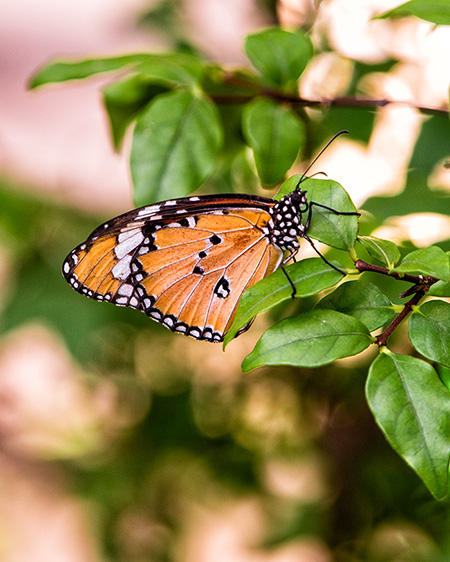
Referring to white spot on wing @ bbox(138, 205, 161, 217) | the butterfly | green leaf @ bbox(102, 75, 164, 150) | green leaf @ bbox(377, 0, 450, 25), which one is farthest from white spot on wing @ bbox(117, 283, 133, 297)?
green leaf @ bbox(377, 0, 450, 25)

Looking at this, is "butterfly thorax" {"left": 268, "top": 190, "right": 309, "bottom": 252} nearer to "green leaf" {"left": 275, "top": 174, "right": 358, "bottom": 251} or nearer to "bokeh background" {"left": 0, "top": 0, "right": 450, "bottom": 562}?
"green leaf" {"left": 275, "top": 174, "right": 358, "bottom": 251}

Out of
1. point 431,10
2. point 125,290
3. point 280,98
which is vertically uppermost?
point 431,10

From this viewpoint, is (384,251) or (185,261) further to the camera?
(185,261)

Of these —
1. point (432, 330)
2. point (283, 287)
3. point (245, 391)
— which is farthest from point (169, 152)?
point (245, 391)

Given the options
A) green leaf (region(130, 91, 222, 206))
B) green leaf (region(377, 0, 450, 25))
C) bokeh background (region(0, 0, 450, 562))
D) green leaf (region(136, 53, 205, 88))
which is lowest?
bokeh background (region(0, 0, 450, 562))

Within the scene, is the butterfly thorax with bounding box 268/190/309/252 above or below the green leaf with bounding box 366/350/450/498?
above

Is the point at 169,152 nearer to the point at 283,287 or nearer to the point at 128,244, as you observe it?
the point at 128,244

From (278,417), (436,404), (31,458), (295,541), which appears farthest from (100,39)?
(436,404)

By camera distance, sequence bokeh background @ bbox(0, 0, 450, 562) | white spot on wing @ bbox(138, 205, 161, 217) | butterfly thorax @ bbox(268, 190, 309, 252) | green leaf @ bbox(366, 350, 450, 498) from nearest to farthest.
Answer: green leaf @ bbox(366, 350, 450, 498)
butterfly thorax @ bbox(268, 190, 309, 252)
white spot on wing @ bbox(138, 205, 161, 217)
bokeh background @ bbox(0, 0, 450, 562)
